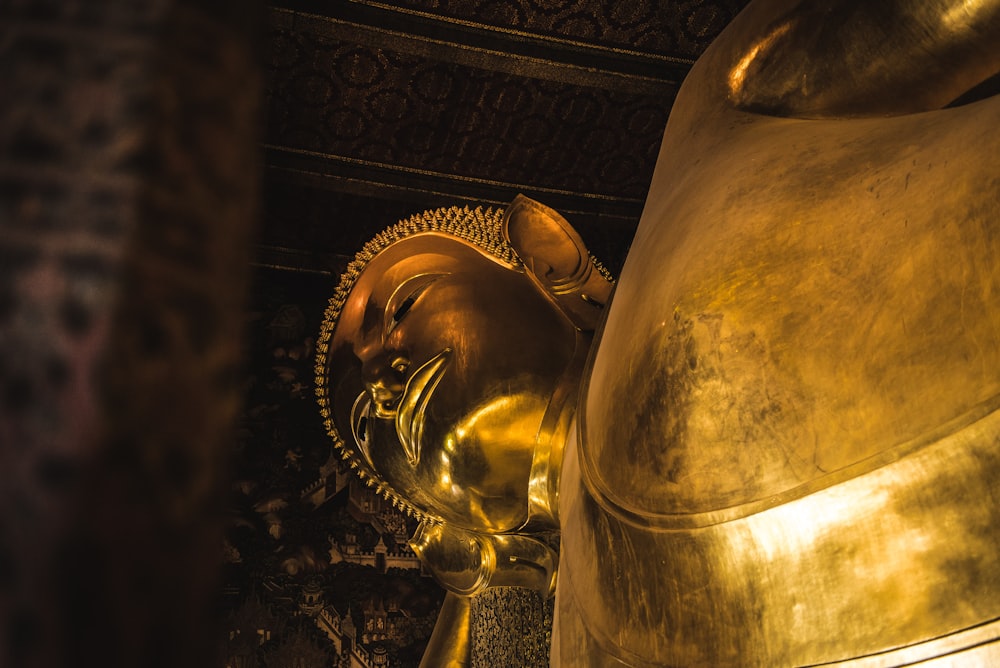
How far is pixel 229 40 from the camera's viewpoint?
0.15m

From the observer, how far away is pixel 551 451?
4.55 feet

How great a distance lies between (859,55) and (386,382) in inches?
32.3

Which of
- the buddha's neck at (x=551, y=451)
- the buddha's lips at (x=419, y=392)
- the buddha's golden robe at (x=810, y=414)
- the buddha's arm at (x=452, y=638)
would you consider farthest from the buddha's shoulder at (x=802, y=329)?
the buddha's arm at (x=452, y=638)

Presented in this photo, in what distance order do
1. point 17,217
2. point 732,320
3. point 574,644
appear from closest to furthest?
point 17,217
point 732,320
point 574,644

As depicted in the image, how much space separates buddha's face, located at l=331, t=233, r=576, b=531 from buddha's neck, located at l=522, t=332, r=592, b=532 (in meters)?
0.02

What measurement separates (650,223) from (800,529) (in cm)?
46

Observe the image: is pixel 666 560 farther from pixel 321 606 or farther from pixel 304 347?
pixel 304 347

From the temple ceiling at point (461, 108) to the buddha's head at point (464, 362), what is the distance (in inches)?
30.9

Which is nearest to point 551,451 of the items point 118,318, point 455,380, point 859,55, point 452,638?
point 455,380

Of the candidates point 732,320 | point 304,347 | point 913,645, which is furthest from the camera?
point 304,347

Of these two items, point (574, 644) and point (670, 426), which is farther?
point (574, 644)

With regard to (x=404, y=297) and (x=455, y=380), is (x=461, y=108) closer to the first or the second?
(x=404, y=297)

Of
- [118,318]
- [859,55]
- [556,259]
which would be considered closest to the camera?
[118,318]

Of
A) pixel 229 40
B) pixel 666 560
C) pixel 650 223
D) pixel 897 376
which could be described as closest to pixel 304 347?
pixel 650 223
